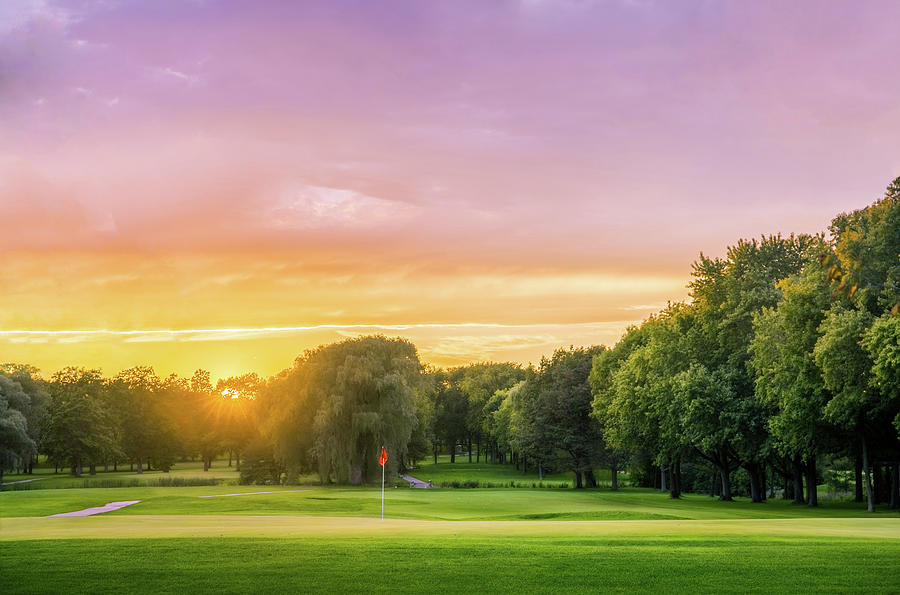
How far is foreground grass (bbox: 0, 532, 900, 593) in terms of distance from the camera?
46.9 feet

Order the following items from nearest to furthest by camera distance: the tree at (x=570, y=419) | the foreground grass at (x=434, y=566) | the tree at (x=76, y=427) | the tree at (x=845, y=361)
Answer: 1. the foreground grass at (x=434, y=566)
2. the tree at (x=845, y=361)
3. the tree at (x=570, y=419)
4. the tree at (x=76, y=427)

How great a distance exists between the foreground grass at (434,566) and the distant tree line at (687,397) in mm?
19905

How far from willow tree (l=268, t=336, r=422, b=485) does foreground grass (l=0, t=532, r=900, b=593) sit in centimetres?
4871

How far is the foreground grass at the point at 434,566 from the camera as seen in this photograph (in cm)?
1428

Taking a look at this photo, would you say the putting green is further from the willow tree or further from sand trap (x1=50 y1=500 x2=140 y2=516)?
the willow tree

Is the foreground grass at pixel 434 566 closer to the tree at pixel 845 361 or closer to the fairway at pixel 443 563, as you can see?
the fairway at pixel 443 563

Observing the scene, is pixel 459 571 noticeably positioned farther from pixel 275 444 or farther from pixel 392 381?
pixel 275 444

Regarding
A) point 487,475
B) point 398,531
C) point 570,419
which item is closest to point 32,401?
point 487,475

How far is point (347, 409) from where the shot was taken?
2724 inches

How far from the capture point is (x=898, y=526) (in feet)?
93.5

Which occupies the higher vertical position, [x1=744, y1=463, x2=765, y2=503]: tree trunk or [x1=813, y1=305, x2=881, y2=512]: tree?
[x1=813, y1=305, x2=881, y2=512]: tree

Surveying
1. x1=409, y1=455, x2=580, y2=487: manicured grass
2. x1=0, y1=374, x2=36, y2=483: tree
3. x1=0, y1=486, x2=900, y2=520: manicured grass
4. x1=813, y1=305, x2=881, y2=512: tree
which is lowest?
x1=409, y1=455, x2=580, y2=487: manicured grass

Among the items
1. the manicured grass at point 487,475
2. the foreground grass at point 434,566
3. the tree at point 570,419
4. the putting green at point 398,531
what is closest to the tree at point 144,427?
the manicured grass at point 487,475

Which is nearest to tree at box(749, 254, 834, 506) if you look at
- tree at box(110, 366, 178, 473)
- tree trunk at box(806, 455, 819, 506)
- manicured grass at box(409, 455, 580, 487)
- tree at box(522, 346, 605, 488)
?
tree trunk at box(806, 455, 819, 506)
